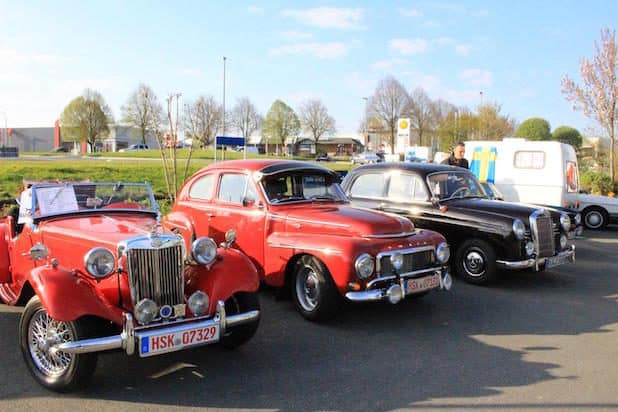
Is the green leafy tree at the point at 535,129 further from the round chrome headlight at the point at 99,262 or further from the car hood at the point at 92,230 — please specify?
the round chrome headlight at the point at 99,262

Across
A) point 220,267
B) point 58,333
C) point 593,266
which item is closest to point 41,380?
point 58,333

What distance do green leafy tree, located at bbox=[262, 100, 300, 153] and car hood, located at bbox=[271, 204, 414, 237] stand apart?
63.0 meters

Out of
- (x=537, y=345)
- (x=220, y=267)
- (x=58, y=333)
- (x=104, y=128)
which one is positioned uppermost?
(x=104, y=128)

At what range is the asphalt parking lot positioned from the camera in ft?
13.5

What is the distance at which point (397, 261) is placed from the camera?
5914mm

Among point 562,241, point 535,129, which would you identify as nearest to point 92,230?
point 562,241

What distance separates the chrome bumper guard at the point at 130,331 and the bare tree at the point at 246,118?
67.3m

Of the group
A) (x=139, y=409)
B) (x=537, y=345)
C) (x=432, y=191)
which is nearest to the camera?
(x=139, y=409)

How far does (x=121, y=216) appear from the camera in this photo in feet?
19.4

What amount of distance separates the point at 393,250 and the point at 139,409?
3163mm

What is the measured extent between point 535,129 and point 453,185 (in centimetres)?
3673

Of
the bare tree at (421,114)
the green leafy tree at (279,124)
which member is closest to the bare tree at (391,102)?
the bare tree at (421,114)

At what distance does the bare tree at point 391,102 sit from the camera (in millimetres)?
46031

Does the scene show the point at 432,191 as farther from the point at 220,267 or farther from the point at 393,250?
the point at 220,267
